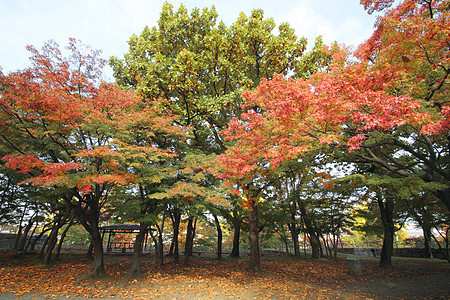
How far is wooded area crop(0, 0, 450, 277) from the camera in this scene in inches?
208

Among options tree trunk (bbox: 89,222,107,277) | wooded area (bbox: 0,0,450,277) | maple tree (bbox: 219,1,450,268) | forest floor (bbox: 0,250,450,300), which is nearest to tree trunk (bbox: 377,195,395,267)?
wooded area (bbox: 0,0,450,277)

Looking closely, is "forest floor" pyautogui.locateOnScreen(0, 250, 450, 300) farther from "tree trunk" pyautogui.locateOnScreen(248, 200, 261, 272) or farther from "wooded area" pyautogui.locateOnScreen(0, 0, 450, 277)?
"wooded area" pyautogui.locateOnScreen(0, 0, 450, 277)

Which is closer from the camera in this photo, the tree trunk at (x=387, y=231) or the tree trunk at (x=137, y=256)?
the tree trunk at (x=137, y=256)

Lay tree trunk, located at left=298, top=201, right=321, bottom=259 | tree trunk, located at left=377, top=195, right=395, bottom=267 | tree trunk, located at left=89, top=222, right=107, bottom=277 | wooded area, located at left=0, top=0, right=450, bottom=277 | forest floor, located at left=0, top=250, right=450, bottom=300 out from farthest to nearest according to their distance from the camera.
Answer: tree trunk, located at left=298, top=201, right=321, bottom=259, tree trunk, located at left=377, top=195, right=395, bottom=267, tree trunk, located at left=89, top=222, right=107, bottom=277, forest floor, located at left=0, top=250, right=450, bottom=300, wooded area, located at left=0, top=0, right=450, bottom=277

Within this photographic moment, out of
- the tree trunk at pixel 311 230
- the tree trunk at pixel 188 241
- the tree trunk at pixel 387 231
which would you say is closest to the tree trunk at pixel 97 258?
the tree trunk at pixel 188 241

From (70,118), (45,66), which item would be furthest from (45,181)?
(45,66)

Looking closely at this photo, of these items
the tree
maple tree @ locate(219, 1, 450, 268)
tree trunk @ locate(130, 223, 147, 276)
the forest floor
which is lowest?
the forest floor

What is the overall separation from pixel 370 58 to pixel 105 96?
983 cm

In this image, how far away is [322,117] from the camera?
5266 mm

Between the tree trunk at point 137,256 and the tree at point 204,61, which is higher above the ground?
the tree at point 204,61

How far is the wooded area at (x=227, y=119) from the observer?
529 cm

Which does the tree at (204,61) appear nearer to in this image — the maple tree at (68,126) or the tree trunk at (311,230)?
the maple tree at (68,126)

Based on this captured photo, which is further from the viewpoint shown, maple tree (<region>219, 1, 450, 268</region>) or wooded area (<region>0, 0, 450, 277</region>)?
wooded area (<region>0, 0, 450, 277</region>)

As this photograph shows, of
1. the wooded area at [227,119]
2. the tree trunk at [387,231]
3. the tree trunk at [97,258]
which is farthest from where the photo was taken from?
the tree trunk at [387,231]
